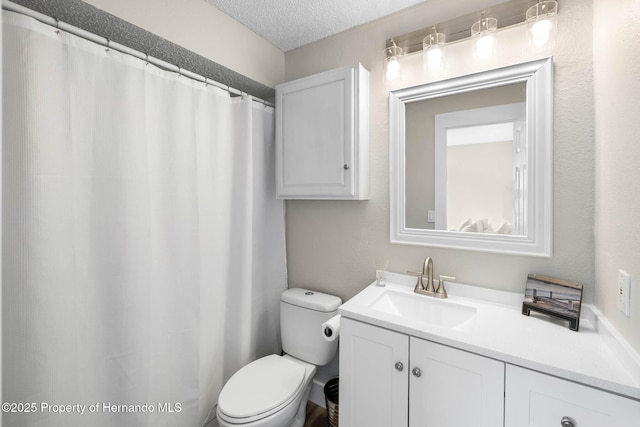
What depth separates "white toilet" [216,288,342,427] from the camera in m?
1.29

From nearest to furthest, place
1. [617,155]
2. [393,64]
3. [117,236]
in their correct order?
[617,155] < [117,236] < [393,64]

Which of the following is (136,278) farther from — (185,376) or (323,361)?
(323,361)

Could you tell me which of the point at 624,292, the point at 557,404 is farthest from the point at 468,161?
the point at 557,404

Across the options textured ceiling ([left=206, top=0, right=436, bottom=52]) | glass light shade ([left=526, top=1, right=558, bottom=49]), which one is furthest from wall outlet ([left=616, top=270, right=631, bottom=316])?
textured ceiling ([left=206, top=0, right=436, bottom=52])

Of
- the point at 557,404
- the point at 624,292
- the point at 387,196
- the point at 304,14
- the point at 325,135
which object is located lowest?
the point at 557,404

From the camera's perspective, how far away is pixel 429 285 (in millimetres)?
1485

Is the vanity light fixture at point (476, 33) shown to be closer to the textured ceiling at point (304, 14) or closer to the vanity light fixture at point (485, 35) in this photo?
the vanity light fixture at point (485, 35)

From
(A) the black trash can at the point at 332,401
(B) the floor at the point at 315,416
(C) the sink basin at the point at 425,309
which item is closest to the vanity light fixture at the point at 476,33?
(C) the sink basin at the point at 425,309

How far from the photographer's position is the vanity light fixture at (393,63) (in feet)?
5.13

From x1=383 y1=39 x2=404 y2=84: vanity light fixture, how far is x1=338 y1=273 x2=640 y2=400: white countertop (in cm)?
120

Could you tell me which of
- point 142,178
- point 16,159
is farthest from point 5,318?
point 142,178

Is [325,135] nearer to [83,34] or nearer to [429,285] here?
[429,285]

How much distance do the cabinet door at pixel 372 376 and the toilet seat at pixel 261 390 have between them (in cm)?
30

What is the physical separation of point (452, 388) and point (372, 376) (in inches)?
12.7
